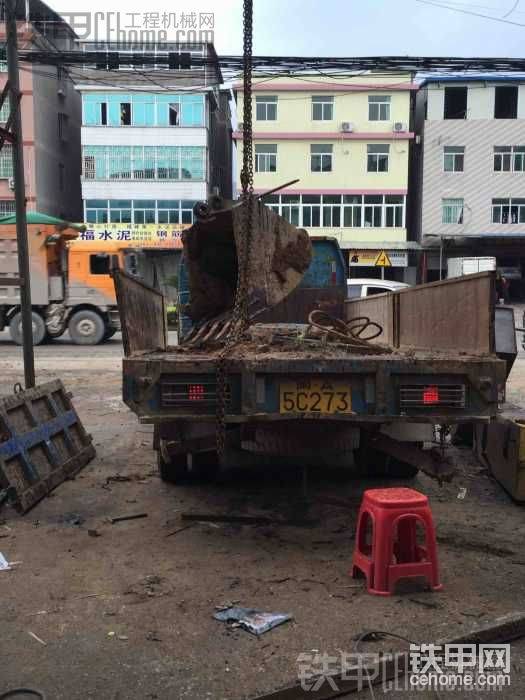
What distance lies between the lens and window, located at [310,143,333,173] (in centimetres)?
3725

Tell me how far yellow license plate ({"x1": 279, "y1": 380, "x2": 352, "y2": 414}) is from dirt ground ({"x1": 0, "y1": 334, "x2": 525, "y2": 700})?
0.90m

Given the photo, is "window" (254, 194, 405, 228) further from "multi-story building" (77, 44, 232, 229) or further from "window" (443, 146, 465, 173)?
"multi-story building" (77, 44, 232, 229)

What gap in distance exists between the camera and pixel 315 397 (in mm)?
3725

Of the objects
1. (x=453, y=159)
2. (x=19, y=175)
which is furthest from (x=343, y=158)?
(x=19, y=175)

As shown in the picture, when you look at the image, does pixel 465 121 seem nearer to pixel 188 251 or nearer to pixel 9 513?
pixel 188 251

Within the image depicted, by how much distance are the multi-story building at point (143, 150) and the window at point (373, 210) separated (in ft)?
30.4

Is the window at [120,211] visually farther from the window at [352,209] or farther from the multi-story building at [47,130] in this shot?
the window at [352,209]

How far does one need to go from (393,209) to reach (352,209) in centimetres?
234

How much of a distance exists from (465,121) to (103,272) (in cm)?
2640

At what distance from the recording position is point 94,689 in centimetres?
250

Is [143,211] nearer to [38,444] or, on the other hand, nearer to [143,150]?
[143,150]

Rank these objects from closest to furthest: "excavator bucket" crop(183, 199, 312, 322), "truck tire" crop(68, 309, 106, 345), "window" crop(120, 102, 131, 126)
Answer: "excavator bucket" crop(183, 199, 312, 322), "truck tire" crop(68, 309, 106, 345), "window" crop(120, 102, 131, 126)

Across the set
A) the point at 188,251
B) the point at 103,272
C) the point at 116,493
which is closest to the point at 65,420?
the point at 116,493

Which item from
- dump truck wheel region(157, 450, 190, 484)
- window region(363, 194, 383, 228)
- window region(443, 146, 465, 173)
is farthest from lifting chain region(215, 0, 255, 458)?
window region(443, 146, 465, 173)
